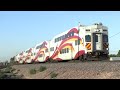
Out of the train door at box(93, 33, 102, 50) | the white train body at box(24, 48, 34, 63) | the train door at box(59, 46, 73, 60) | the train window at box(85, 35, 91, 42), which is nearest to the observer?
the train window at box(85, 35, 91, 42)

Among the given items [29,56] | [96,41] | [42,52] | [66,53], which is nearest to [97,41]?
[96,41]

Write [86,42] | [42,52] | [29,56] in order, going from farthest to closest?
[29,56]
[42,52]
[86,42]

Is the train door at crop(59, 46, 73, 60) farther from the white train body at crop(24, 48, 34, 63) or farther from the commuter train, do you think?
the white train body at crop(24, 48, 34, 63)

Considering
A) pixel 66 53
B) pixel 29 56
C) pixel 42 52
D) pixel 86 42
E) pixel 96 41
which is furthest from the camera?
pixel 29 56

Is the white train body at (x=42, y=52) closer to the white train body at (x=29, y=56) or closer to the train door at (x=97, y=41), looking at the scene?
the white train body at (x=29, y=56)

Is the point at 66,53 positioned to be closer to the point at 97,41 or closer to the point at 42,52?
the point at 97,41

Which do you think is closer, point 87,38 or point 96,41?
point 87,38

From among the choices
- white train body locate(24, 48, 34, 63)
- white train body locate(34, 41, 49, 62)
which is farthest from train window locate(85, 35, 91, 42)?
white train body locate(24, 48, 34, 63)

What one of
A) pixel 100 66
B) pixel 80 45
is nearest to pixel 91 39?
pixel 80 45

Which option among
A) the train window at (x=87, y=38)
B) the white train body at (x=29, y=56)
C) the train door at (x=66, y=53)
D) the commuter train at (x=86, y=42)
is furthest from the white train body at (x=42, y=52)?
the train window at (x=87, y=38)
